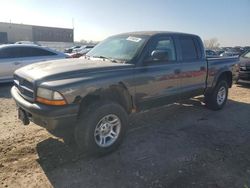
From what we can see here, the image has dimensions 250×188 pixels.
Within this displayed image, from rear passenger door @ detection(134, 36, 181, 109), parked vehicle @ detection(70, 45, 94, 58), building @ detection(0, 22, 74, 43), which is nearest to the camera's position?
rear passenger door @ detection(134, 36, 181, 109)

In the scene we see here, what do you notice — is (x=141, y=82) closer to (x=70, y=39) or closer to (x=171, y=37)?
(x=171, y=37)

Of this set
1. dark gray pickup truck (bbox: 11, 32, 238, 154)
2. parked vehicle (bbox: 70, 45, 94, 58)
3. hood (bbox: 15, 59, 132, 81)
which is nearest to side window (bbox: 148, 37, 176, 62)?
dark gray pickup truck (bbox: 11, 32, 238, 154)

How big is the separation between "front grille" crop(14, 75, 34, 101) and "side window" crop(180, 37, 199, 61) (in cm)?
314

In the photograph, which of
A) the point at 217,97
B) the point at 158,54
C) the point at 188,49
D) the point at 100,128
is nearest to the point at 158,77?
the point at 158,54

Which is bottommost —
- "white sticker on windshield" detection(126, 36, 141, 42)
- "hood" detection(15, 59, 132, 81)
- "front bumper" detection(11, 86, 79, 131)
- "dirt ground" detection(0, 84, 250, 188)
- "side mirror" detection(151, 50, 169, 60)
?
"dirt ground" detection(0, 84, 250, 188)

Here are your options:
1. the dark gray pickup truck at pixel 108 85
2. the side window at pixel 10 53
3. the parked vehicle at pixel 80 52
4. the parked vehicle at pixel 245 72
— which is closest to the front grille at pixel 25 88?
the dark gray pickup truck at pixel 108 85

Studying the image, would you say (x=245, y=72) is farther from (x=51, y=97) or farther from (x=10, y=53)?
(x=51, y=97)

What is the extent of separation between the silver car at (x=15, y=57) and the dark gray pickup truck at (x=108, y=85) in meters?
4.97

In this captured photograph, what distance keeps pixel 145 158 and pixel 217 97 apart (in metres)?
3.59

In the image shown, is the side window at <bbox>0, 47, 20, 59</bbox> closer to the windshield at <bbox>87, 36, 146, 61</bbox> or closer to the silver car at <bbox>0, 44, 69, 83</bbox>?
the silver car at <bbox>0, 44, 69, 83</bbox>

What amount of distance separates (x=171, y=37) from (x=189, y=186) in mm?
3097

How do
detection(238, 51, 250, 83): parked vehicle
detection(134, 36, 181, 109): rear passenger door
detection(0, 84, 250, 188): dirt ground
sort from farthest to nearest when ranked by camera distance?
detection(238, 51, 250, 83): parked vehicle
detection(134, 36, 181, 109): rear passenger door
detection(0, 84, 250, 188): dirt ground

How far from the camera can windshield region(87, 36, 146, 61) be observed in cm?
485

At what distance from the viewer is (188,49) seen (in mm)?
5883
